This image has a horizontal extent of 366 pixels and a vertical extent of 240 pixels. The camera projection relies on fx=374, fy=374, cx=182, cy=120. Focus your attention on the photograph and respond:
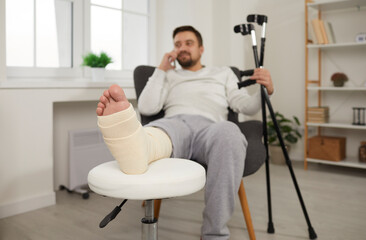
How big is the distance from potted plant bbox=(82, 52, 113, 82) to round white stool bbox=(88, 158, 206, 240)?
5.00 ft

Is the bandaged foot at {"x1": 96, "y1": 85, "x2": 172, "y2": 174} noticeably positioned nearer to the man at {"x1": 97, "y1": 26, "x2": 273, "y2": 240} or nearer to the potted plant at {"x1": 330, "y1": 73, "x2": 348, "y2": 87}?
the man at {"x1": 97, "y1": 26, "x2": 273, "y2": 240}

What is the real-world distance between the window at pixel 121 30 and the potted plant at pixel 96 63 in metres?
0.32

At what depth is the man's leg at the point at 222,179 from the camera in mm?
1500

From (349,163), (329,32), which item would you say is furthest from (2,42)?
(349,163)

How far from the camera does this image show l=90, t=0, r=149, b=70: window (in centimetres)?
297

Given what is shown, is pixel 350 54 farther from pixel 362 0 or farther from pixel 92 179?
pixel 92 179

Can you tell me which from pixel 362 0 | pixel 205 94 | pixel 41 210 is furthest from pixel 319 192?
pixel 41 210

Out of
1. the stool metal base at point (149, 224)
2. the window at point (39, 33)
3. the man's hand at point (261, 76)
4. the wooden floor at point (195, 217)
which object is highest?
the window at point (39, 33)

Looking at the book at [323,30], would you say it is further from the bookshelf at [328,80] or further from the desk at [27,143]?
the desk at [27,143]

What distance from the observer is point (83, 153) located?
2594 mm

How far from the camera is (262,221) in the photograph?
2.05 metres

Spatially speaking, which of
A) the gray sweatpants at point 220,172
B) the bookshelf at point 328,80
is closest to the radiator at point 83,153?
the gray sweatpants at point 220,172

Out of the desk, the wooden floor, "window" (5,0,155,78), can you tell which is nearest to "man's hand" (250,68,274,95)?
the wooden floor

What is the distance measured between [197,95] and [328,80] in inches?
74.4
